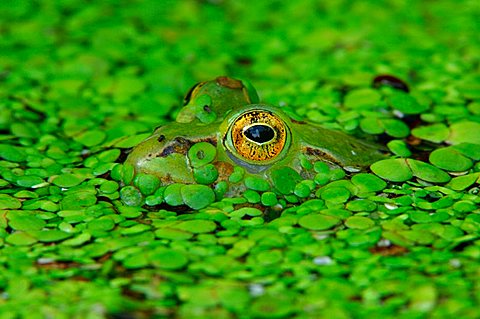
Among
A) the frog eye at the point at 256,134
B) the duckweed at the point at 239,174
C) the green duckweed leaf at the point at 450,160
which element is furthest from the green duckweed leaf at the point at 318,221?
the green duckweed leaf at the point at 450,160

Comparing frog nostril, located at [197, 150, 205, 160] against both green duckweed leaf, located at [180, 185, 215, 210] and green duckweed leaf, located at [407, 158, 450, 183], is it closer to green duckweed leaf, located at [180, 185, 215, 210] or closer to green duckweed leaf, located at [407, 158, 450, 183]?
green duckweed leaf, located at [180, 185, 215, 210]

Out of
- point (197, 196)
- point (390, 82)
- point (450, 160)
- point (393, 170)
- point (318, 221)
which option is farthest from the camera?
point (390, 82)

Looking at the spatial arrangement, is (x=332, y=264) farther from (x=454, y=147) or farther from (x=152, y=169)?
(x=454, y=147)

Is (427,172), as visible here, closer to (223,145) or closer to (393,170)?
(393,170)

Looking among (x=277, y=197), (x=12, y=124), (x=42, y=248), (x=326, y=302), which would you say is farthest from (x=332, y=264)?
(x=12, y=124)

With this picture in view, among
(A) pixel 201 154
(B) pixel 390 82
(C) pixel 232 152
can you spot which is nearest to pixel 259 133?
(C) pixel 232 152

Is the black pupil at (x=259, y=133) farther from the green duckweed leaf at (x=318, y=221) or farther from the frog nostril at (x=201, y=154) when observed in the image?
the green duckweed leaf at (x=318, y=221)
